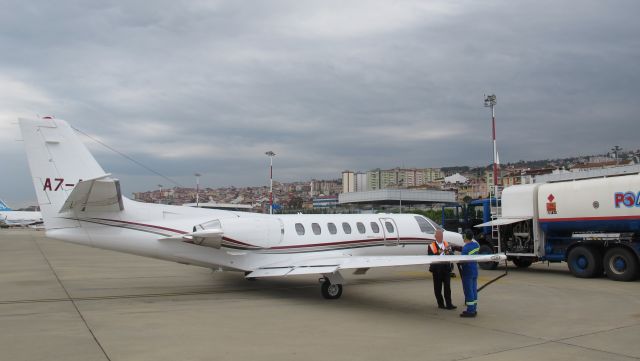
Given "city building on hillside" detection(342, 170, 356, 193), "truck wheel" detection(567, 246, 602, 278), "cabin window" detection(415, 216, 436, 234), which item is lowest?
"truck wheel" detection(567, 246, 602, 278)

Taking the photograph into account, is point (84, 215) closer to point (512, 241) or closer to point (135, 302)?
point (135, 302)

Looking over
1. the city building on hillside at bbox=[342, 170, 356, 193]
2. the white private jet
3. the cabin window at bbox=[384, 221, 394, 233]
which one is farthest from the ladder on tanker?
the city building on hillside at bbox=[342, 170, 356, 193]

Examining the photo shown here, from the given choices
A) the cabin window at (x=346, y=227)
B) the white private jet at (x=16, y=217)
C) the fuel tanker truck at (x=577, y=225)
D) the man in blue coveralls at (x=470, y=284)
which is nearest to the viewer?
the man in blue coveralls at (x=470, y=284)

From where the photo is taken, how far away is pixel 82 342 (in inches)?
329

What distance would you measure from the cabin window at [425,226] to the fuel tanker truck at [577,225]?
10.4 feet

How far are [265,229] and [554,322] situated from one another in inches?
293

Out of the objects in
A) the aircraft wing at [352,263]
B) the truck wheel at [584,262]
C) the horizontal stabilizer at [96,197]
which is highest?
the horizontal stabilizer at [96,197]

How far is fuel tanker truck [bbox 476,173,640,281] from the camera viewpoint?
1634 centimetres

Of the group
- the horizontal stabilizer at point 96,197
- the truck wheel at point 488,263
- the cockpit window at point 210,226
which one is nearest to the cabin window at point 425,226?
the truck wheel at point 488,263

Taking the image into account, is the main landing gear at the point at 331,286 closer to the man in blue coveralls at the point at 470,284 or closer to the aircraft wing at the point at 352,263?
the aircraft wing at the point at 352,263

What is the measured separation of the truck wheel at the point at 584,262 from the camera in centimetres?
1712

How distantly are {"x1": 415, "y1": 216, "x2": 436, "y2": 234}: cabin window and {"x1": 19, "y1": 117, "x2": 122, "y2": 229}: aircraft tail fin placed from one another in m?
9.87

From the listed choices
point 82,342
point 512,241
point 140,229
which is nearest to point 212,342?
point 82,342

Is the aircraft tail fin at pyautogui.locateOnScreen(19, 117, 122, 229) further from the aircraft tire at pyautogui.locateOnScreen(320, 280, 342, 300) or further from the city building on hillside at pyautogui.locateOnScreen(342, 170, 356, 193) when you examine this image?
the city building on hillside at pyautogui.locateOnScreen(342, 170, 356, 193)
